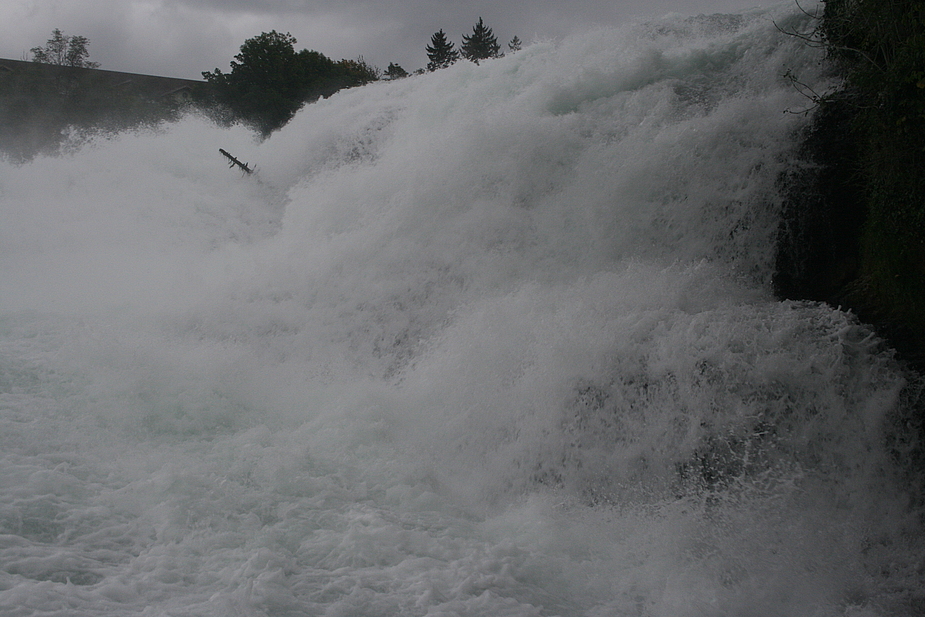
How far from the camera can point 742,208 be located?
22.3 ft

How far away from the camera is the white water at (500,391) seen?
174 inches

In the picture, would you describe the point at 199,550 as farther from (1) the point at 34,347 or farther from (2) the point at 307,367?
(1) the point at 34,347

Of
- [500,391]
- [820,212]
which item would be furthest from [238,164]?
[820,212]

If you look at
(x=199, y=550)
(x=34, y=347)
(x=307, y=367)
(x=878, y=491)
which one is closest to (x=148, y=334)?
(x=34, y=347)

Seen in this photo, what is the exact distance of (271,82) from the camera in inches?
1146

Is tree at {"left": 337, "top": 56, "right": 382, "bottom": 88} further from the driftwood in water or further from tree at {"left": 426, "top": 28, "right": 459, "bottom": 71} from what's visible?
the driftwood in water

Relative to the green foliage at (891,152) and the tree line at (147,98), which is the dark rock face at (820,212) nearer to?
the green foliage at (891,152)

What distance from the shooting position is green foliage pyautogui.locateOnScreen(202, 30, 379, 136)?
28031mm

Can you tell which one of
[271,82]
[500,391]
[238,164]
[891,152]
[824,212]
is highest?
[271,82]

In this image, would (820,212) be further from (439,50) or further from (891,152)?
(439,50)

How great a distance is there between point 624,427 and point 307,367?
391cm

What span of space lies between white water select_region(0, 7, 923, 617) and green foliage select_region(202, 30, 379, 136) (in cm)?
1898

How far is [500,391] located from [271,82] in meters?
26.8

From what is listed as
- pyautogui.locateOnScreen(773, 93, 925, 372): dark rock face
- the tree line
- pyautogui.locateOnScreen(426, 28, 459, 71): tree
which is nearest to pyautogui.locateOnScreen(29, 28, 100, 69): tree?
the tree line
